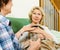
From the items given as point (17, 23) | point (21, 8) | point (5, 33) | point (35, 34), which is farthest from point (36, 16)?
point (21, 8)

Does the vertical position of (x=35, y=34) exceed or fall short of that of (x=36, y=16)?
it falls short

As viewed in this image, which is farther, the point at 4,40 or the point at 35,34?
the point at 35,34

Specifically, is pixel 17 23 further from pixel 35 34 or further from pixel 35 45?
pixel 35 45

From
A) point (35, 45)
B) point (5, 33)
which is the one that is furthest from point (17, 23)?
point (5, 33)

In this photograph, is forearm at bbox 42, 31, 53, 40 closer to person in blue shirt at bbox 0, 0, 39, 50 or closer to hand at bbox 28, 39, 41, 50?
hand at bbox 28, 39, 41, 50

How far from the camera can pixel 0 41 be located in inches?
49.4

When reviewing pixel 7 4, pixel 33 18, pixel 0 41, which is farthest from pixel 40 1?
pixel 0 41

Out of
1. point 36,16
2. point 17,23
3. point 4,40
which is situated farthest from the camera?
point 17,23

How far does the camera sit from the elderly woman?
5.83ft

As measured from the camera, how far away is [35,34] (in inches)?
73.9

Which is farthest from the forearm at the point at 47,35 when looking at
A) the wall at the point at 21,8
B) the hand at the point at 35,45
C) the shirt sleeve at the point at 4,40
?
the wall at the point at 21,8

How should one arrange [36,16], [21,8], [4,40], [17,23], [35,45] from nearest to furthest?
[4,40]
[35,45]
[36,16]
[17,23]
[21,8]

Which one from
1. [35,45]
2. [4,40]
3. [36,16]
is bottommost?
[35,45]

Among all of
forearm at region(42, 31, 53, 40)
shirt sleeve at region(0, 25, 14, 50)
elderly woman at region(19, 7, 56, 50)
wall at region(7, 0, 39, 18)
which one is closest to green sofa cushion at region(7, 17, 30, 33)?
elderly woman at region(19, 7, 56, 50)
